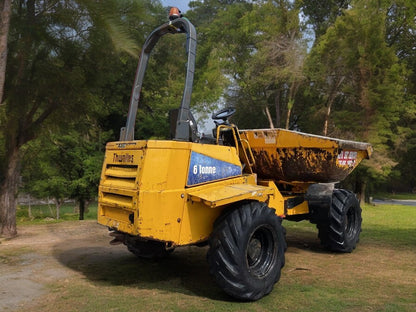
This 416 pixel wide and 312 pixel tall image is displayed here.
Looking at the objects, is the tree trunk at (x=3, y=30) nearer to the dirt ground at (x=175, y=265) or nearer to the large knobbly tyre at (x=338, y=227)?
the dirt ground at (x=175, y=265)

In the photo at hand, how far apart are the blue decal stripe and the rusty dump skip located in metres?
1.41

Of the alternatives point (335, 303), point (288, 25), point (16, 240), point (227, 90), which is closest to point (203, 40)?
point (227, 90)

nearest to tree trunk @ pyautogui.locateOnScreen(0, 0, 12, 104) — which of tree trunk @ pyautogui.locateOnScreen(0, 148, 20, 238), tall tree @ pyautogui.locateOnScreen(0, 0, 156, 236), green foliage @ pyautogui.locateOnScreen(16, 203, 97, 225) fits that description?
tall tree @ pyautogui.locateOnScreen(0, 0, 156, 236)

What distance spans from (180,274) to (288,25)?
19.3m

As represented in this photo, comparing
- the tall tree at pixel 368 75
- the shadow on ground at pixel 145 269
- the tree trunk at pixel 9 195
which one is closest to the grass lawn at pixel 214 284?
the shadow on ground at pixel 145 269

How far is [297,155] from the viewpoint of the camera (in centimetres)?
662

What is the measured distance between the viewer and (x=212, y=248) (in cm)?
473

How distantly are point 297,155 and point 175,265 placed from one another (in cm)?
265

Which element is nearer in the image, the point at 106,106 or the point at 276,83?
the point at 106,106

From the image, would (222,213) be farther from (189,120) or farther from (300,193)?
(300,193)

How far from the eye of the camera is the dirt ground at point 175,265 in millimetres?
5070

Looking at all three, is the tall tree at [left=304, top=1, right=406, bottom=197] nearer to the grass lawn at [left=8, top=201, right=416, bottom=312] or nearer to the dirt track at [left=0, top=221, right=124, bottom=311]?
the grass lawn at [left=8, top=201, right=416, bottom=312]

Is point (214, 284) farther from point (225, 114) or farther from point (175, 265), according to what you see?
point (225, 114)

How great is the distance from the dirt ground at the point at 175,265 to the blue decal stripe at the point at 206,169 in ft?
4.64
